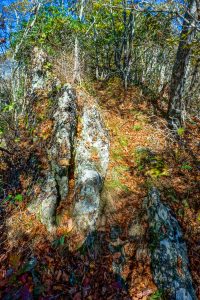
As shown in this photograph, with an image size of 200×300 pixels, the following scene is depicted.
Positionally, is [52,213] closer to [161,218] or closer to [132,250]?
[132,250]

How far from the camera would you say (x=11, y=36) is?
7418mm

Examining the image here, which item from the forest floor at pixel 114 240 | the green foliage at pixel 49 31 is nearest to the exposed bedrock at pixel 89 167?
the forest floor at pixel 114 240

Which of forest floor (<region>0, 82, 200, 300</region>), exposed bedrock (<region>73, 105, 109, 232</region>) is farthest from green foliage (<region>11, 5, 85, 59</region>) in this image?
forest floor (<region>0, 82, 200, 300</region>)

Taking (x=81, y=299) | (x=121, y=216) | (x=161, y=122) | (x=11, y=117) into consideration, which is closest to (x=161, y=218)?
(x=121, y=216)

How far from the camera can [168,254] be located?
362cm

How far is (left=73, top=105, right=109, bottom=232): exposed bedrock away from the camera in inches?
164

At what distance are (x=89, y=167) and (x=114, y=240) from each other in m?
1.61

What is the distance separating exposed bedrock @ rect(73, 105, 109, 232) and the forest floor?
0.64 feet

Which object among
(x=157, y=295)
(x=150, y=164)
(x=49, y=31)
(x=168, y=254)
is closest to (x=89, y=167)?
(x=150, y=164)

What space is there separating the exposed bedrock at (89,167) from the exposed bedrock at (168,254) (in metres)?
1.13

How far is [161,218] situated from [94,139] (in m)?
2.48

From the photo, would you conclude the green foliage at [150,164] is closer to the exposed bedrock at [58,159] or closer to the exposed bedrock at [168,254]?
the exposed bedrock at [168,254]

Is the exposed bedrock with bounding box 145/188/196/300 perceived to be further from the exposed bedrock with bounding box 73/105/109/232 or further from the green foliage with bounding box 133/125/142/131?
the green foliage with bounding box 133/125/142/131

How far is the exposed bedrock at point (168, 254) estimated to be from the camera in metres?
3.37
